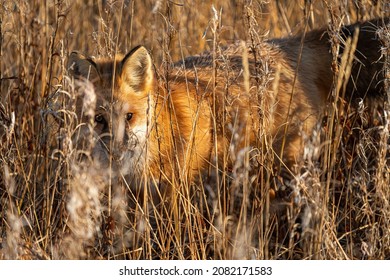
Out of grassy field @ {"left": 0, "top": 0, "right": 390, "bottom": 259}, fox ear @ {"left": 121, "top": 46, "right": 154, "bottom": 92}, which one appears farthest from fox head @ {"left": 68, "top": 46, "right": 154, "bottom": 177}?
grassy field @ {"left": 0, "top": 0, "right": 390, "bottom": 259}

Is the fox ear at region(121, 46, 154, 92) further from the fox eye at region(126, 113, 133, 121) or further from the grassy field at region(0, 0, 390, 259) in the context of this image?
the fox eye at region(126, 113, 133, 121)

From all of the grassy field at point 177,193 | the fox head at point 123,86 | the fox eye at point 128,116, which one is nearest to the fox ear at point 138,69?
the fox head at point 123,86

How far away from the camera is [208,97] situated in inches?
173

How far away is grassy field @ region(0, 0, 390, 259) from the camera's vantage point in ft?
10.2

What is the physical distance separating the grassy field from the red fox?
166 millimetres

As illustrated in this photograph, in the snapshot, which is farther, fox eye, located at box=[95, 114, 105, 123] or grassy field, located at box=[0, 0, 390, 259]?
fox eye, located at box=[95, 114, 105, 123]

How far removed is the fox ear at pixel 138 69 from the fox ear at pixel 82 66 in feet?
0.61

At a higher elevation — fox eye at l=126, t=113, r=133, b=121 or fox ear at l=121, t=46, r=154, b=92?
fox ear at l=121, t=46, r=154, b=92

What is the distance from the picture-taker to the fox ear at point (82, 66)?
4.04 meters

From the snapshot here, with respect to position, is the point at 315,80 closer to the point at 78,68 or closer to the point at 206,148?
the point at 206,148

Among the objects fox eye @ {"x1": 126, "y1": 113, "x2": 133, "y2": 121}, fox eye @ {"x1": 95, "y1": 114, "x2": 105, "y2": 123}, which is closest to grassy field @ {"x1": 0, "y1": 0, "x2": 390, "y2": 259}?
fox eye @ {"x1": 95, "y1": 114, "x2": 105, "y2": 123}

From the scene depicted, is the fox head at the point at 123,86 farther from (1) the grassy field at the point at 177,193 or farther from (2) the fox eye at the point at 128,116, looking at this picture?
(1) the grassy field at the point at 177,193

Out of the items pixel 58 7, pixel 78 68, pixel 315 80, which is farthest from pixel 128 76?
pixel 315 80
